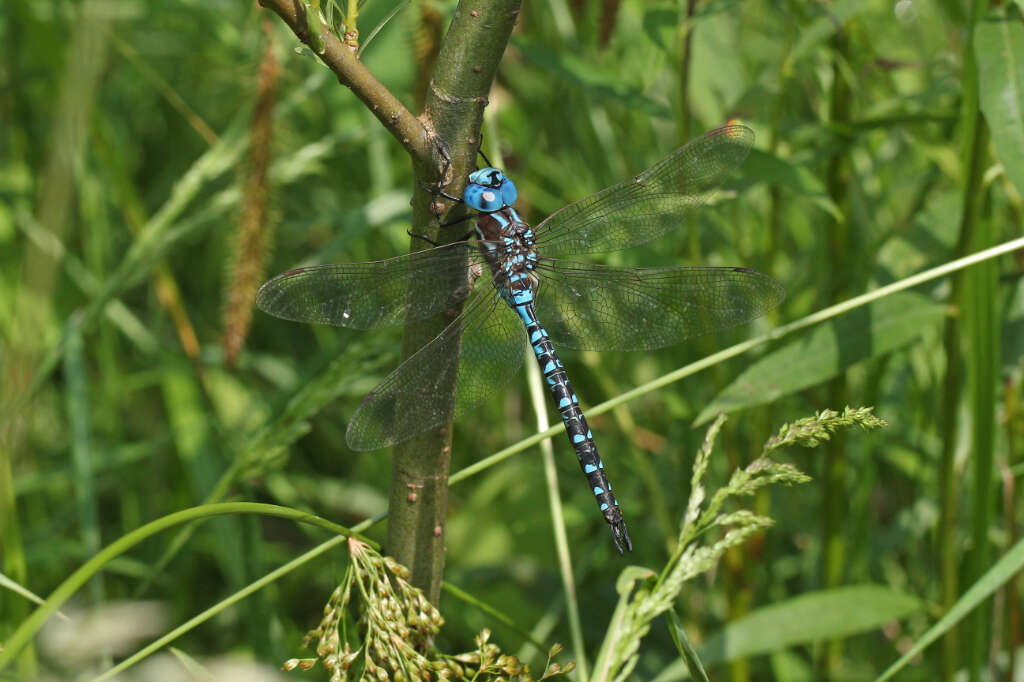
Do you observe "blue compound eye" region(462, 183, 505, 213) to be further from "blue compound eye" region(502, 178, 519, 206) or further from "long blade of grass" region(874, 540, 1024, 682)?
"long blade of grass" region(874, 540, 1024, 682)

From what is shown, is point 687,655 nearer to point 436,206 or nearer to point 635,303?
point 436,206

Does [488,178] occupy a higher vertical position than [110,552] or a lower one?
higher

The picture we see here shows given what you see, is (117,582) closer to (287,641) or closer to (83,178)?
(287,641)

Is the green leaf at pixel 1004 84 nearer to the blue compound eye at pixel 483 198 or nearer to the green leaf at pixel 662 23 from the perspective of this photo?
the green leaf at pixel 662 23

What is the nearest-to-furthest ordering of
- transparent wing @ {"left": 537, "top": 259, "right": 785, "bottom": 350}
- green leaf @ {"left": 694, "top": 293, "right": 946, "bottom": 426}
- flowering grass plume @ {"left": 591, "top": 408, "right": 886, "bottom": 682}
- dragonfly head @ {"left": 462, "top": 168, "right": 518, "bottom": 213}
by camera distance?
flowering grass plume @ {"left": 591, "top": 408, "right": 886, "bottom": 682} < dragonfly head @ {"left": 462, "top": 168, "right": 518, "bottom": 213} < green leaf @ {"left": 694, "top": 293, "right": 946, "bottom": 426} < transparent wing @ {"left": 537, "top": 259, "right": 785, "bottom": 350}

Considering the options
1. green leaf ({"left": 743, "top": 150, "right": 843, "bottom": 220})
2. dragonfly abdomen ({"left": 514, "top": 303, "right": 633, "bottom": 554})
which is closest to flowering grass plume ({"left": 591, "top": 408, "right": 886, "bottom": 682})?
dragonfly abdomen ({"left": 514, "top": 303, "right": 633, "bottom": 554})

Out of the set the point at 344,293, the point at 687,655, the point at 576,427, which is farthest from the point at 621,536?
the point at 344,293

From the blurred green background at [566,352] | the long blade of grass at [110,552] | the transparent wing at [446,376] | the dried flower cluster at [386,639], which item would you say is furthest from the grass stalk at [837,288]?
the long blade of grass at [110,552]
